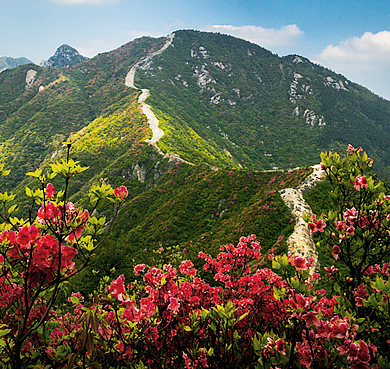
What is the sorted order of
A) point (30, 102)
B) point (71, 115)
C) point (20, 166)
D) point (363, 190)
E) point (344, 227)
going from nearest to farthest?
point (344, 227) < point (363, 190) < point (20, 166) < point (71, 115) < point (30, 102)

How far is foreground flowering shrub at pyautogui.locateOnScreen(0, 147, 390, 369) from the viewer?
232cm

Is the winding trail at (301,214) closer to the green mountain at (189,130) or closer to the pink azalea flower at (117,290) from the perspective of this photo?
the green mountain at (189,130)

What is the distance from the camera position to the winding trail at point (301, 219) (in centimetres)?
1370

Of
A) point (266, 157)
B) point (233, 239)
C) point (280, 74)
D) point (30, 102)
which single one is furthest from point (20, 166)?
point (280, 74)

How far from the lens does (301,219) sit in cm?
1603

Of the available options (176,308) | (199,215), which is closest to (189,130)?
(199,215)

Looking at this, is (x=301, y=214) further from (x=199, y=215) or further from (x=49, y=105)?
(x=49, y=105)

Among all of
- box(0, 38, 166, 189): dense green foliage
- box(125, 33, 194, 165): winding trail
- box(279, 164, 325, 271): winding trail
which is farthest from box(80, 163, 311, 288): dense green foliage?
box(0, 38, 166, 189): dense green foliage

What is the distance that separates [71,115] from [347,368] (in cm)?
8749

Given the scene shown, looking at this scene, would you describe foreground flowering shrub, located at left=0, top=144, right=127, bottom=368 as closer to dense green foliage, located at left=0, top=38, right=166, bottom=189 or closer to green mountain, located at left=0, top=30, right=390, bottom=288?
green mountain, located at left=0, top=30, right=390, bottom=288

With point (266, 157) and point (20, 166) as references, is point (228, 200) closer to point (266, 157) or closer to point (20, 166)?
point (20, 166)

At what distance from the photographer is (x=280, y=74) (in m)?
127

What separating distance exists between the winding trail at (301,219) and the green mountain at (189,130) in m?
0.74

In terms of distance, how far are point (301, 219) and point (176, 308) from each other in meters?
15.1
